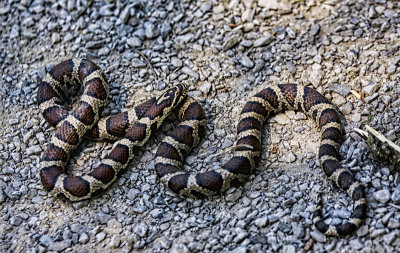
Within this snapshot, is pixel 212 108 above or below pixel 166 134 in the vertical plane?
above

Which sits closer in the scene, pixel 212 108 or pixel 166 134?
pixel 166 134

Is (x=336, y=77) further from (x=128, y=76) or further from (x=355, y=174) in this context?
(x=128, y=76)

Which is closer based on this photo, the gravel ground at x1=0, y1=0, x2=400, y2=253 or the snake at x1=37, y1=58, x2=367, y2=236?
the gravel ground at x1=0, y1=0, x2=400, y2=253

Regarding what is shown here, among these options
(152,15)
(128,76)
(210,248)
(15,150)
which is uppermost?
(152,15)

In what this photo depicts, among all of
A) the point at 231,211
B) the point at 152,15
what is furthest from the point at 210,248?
the point at 152,15
